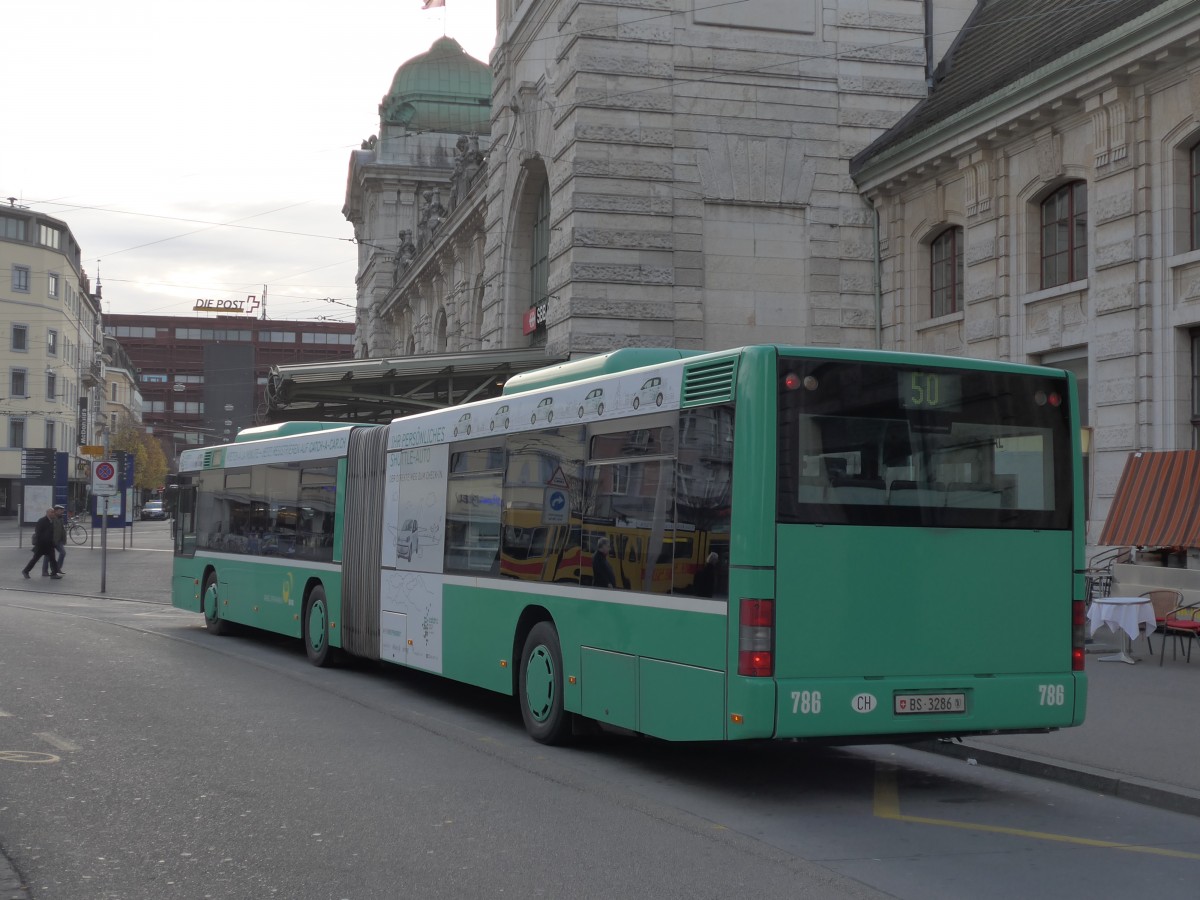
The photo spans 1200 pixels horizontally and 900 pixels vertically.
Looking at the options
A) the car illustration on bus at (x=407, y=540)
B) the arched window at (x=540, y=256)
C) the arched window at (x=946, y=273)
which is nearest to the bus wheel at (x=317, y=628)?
the car illustration on bus at (x=407, y=540)

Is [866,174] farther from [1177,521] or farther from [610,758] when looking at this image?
[610,758]

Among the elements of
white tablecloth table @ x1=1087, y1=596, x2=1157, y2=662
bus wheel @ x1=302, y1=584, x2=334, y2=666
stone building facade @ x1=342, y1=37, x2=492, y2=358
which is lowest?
bus wheel @ x1=302, y1=584, x2=334, y2=666

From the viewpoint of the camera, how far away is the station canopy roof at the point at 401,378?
101 feet

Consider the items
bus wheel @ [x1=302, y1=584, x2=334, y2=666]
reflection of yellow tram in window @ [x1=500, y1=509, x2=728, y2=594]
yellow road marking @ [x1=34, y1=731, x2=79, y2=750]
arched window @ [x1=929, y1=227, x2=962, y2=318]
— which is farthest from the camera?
arched window @ [x1=929, y1=227, x2=962, y2=318]

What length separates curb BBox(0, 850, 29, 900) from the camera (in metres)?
6.12

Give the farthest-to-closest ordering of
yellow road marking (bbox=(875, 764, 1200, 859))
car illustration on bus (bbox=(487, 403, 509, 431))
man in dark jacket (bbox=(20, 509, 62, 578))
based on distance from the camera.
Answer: man in dark jacket (bbox=(20, 509, 62, 578)) → car illustration on bus (bbox=(487, 403, 509, 431)) → yellow road marking (bbox=(875, 764, 1200, 859))

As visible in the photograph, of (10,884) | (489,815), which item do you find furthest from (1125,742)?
(10,884)

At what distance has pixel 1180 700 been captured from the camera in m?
12.5

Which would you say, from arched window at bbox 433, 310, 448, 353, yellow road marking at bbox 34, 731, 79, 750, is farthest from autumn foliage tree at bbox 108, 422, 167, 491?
yellow road marking at bbox 34, 731, 79, 750

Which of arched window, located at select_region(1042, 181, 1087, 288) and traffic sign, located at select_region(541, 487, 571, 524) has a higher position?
arched window, located at select_region(1042, 181, 1087, 288)

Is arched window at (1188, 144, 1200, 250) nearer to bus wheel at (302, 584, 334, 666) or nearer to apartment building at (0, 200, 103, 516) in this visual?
bus wheel at (302, 584, 334, 666)

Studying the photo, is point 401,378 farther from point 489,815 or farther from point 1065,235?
point 489,815

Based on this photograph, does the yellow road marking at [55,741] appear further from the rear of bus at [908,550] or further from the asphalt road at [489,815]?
the rear of bus at [908,550]

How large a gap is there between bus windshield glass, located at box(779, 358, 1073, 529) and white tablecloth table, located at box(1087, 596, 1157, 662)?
21.4 feet
